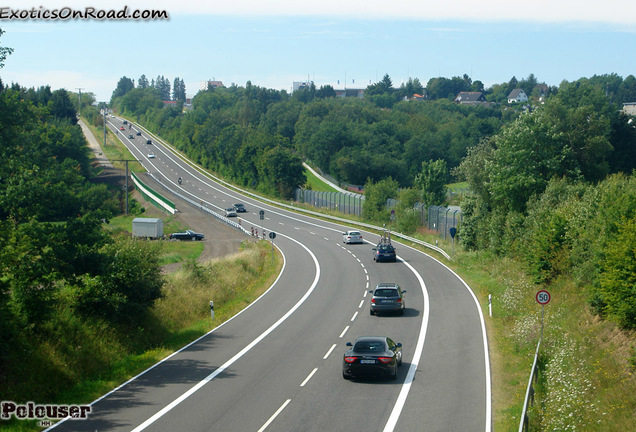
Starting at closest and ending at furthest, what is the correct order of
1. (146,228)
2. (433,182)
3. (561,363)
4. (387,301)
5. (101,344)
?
1. (561,363)
2. (101,344)
3. (387,301)
4. (146,228)
5. (433,182)

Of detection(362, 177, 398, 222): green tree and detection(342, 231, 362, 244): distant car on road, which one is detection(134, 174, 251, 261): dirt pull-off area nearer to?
detection(342, 231, 362, 244): distant car on road

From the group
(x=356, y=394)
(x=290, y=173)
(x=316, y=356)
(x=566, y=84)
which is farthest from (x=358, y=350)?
(x=290, y=173)

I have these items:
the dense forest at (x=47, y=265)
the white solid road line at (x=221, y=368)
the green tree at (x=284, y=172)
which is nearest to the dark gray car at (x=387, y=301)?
the white solid road line at (x=221, y=368)

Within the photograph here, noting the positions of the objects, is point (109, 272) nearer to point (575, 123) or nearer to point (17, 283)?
point (17, 283)

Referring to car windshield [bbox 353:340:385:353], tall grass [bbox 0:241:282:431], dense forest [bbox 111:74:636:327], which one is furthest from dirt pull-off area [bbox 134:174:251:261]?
car windshield [bbox 353:340:385:353]

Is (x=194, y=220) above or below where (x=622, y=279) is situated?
below

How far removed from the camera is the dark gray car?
30781mm

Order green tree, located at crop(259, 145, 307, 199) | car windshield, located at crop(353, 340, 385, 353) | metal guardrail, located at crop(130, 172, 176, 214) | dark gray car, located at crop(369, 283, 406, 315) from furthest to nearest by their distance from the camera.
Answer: green tree, located at crop(259, 145, 307, 199) → metal guardrail, located at crop(130, 172, 176, 214) → dark gray car, located at crop(369, 283, 406, 315) → car windshield, located at crop(353, 340, 385, 353)

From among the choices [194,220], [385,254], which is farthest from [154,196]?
[385,254]

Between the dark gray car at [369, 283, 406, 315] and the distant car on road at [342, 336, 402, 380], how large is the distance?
10230 mm

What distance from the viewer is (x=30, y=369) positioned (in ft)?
62.5

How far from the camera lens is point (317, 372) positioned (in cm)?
2147

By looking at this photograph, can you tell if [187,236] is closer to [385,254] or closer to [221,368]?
[385,254]

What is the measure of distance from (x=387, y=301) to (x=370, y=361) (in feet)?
36.7
